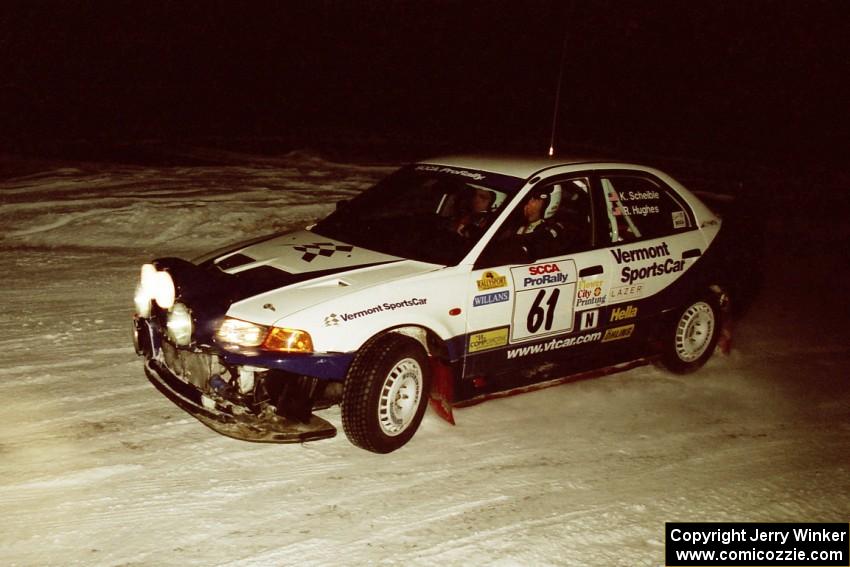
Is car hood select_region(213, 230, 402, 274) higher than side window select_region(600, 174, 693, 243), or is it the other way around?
side window select_region(600, 174, 693, 243)

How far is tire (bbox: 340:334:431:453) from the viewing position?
455 cm

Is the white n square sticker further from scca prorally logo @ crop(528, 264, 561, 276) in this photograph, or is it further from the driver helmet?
the driver helmet

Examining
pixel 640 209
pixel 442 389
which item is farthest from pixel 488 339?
pixel 640 209

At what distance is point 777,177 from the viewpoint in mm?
17797

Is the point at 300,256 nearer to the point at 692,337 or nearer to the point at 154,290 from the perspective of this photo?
the point at 154,290

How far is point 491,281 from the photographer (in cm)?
505

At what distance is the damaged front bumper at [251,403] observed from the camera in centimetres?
438

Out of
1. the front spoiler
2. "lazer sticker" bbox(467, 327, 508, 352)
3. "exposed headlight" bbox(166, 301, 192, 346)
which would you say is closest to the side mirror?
"lazer sticker" bbox(467, 327, 508, 352)

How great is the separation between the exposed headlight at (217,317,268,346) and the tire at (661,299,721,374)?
3144 millimetres

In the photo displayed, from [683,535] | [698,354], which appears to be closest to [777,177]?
[698,354]

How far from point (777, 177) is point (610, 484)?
14.9 metres

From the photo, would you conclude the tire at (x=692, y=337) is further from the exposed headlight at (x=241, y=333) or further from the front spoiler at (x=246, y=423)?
the exposed headlight at (x=241, y=333)

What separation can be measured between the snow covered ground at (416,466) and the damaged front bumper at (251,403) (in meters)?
0.28

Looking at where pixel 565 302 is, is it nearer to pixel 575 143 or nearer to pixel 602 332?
pixel 602 332
